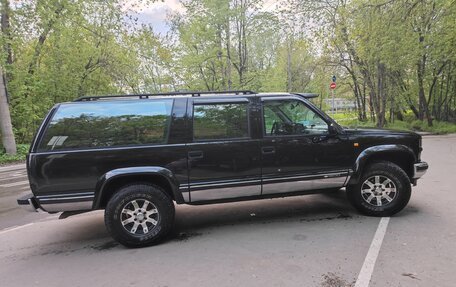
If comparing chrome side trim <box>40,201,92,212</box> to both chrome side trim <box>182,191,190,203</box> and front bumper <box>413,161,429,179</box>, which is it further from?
front bumper <box>413,161,429,179</box>

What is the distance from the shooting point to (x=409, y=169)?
5375 millimetres

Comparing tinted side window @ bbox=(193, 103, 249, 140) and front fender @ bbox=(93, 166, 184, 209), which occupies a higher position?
tinted side window @ bbox=(193, 103, 249, 140)

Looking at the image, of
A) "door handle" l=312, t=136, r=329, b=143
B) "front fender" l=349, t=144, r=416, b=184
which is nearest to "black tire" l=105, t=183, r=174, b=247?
"door handle" l=312, t=136, r=329, b=143

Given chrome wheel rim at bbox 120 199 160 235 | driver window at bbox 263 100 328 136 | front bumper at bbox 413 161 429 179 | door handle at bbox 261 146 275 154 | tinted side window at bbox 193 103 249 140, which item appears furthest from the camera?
front bumper at bbox 413 161 429 179

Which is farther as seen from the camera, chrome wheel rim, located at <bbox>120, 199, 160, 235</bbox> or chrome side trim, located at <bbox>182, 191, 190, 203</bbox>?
chrome side trim, located at <bbox>182, 191, 190, 203</bbox>

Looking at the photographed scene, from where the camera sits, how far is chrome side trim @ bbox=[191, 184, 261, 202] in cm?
466

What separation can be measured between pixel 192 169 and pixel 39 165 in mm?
1897

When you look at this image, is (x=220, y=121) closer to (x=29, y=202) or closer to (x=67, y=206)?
(x=67, y=206)

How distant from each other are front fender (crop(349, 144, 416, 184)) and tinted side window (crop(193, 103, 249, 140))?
5.72ft

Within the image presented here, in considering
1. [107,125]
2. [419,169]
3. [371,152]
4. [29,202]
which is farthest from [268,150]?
[29,202]

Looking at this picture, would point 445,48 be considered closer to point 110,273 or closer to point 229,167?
point 229,167

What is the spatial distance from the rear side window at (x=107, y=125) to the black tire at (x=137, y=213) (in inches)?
25.5

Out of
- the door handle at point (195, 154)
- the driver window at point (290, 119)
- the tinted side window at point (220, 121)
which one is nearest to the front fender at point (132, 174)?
the door handle at point (195, 154)

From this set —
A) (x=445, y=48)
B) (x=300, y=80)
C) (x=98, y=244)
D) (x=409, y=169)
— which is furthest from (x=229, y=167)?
(x=300, y=80)
